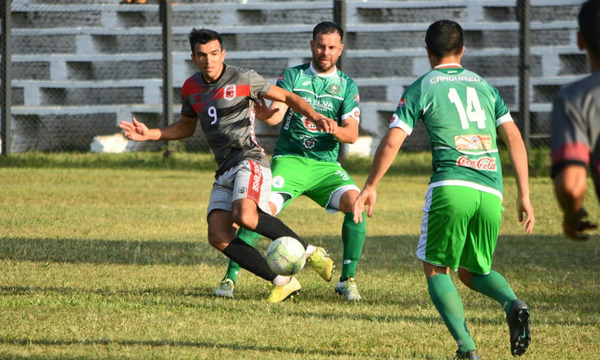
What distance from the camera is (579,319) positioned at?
6.20 m

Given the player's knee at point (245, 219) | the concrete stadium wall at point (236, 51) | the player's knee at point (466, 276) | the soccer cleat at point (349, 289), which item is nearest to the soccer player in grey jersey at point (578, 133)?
the player's knee at point (466, 276)

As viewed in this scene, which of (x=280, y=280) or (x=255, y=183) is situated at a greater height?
(x=255, y=183)

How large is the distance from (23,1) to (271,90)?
46.2ft

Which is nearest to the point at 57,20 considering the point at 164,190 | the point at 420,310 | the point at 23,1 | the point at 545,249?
the point at 23,1

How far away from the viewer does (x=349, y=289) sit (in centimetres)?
683

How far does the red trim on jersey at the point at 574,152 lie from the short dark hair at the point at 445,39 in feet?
5.74

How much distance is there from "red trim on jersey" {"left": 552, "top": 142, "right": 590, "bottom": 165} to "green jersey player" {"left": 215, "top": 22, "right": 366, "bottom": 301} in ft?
11.5

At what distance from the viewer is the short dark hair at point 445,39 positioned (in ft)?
16.9

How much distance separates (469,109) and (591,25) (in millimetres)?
1514

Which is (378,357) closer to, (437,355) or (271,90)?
(437,355)

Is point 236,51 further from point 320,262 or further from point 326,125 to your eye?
point 326,125

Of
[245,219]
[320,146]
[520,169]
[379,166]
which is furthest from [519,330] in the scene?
[320,146]

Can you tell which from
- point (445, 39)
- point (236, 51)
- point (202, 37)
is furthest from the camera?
point (236, 51)

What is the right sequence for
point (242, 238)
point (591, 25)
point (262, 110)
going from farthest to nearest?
point (242, 238)
point (262, 110)
point (591, 25)
